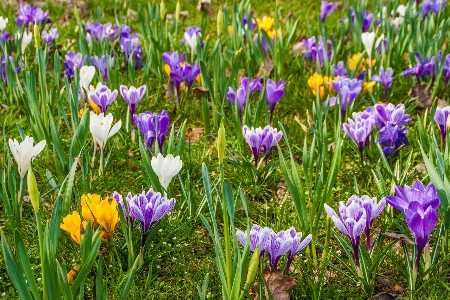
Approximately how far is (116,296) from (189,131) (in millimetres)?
1307

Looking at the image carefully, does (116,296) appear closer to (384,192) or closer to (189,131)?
(384,192)

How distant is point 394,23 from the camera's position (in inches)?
152

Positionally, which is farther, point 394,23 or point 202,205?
point 394,23

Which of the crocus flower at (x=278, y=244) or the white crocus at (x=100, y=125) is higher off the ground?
the white crocus at (x=100, y=125)

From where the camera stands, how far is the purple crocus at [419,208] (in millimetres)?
1429

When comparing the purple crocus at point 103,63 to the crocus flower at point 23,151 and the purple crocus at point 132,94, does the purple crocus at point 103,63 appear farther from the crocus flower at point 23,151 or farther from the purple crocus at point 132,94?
the crocus flower at point 23,151

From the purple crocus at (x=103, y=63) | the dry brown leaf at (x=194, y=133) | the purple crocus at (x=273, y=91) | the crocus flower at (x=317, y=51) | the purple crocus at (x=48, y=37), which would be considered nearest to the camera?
the purple crocus at (x=273, y=91)

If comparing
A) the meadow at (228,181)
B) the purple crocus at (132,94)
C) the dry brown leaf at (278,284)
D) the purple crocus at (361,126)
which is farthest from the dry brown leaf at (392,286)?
the purple crocus at (132,94)

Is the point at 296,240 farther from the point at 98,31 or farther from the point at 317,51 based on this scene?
the point at 98,31

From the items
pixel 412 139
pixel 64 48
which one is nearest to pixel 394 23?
pixel 412 139

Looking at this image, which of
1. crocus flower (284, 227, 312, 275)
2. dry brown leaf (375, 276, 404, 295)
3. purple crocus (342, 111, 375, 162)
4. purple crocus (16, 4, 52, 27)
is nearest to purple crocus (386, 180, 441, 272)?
dry brown leaf (375, 276, 404, 295)

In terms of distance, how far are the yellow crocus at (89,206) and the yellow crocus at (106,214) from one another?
2 centimetres

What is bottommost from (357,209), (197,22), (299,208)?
(197,22)

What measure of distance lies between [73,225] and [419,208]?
92 cm
